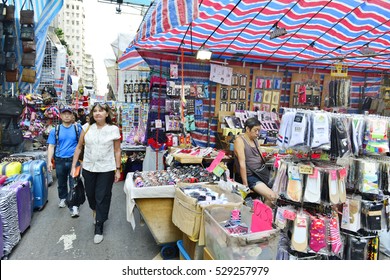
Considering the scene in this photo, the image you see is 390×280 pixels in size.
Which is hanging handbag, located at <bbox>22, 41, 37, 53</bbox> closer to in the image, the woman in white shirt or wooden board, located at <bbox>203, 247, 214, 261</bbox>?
the woman in white shirt

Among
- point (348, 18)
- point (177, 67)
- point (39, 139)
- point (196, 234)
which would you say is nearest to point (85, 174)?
point (196, 234)

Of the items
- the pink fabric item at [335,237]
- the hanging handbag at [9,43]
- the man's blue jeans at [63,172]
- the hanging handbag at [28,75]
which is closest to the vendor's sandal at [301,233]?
the pink fabric item at [335,237]

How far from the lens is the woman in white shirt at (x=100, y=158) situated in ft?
11.7

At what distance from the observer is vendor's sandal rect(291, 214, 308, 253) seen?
8.59ft

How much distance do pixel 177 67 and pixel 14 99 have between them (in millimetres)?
3577

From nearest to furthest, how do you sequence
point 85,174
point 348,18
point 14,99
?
point 85,174 → point 348,18 → point 14,99

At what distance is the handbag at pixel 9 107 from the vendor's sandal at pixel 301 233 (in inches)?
228

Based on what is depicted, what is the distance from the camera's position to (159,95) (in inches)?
255

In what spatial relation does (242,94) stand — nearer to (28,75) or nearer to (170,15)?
(170,15)

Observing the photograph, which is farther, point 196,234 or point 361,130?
point 361,130

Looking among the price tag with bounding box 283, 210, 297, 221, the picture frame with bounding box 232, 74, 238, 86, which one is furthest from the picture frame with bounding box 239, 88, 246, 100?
the price tag with bounding box 283, 210, 297, 221

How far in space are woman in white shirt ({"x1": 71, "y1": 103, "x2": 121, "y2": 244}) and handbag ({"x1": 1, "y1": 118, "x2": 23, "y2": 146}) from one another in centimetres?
302
